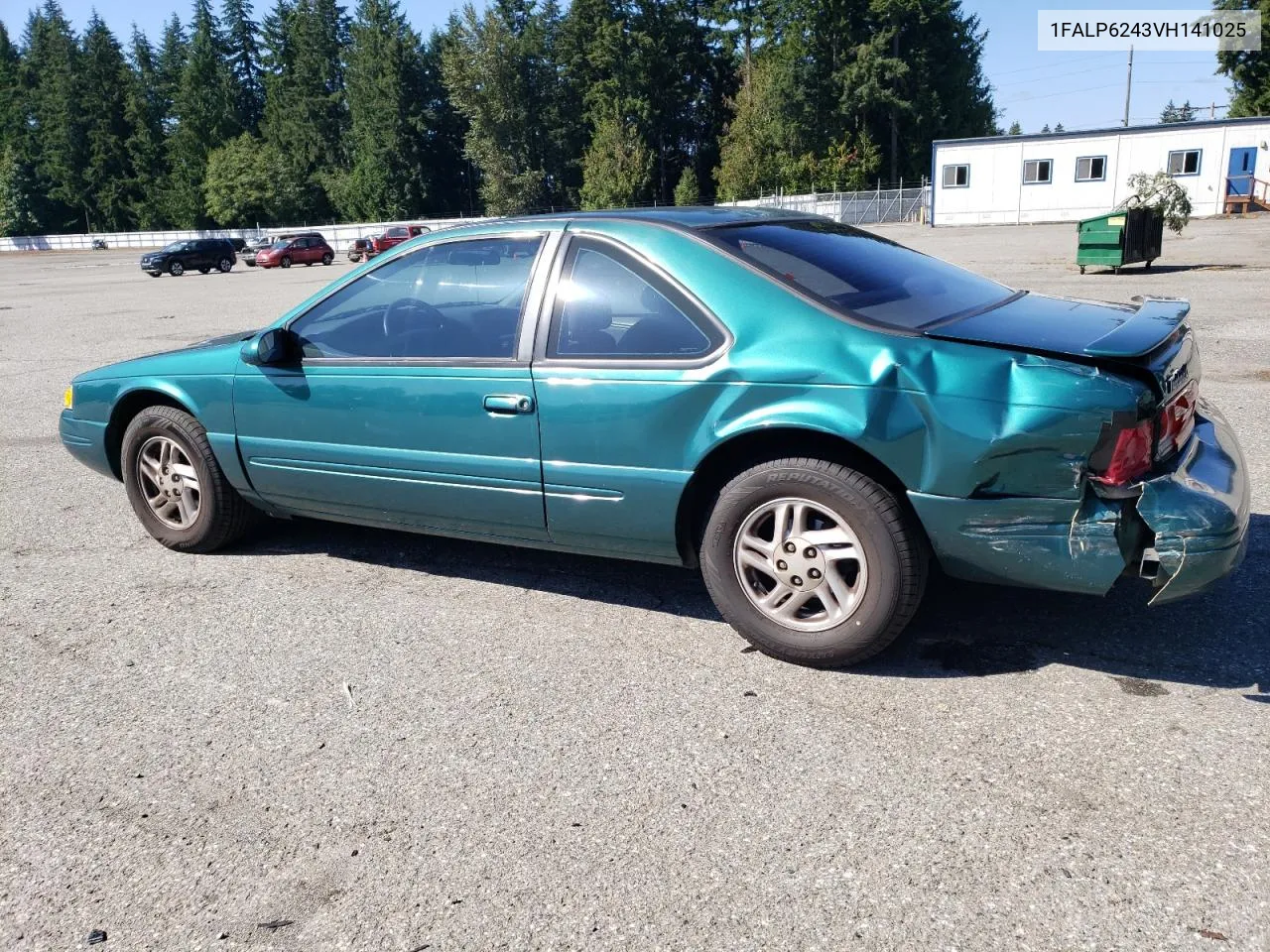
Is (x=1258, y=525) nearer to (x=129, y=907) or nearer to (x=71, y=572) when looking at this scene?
(x=129, y=907)

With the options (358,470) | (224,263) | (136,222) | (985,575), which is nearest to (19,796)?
(358,470)

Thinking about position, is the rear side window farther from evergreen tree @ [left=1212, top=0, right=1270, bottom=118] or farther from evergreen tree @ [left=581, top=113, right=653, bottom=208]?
evergreen tree @ [left=1212, top=0, right=1270, bottom=118]

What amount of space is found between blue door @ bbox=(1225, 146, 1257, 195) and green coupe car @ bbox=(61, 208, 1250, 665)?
4182 centimetres

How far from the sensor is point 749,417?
3.38 metres

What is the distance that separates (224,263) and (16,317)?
22.9 metres

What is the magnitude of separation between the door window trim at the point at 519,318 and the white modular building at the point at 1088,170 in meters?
40.8

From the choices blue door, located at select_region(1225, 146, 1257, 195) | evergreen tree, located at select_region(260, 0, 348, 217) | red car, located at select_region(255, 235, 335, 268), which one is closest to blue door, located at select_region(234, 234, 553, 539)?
red car, located at select_region(255, 235, 335, 268)

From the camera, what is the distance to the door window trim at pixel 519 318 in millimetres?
3855

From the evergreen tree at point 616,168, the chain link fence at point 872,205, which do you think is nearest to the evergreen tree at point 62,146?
the evergreen tree at point 616,168

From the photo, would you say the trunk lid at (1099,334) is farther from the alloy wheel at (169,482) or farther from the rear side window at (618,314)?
the alloy wheel at (169,482)

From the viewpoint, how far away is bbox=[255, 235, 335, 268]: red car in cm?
4219

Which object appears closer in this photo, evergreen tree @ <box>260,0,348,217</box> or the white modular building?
the white modular building

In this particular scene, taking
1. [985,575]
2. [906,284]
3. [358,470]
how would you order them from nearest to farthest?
[985,575] → [906,284] → [358,470]

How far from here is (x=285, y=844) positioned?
8.67 feet
